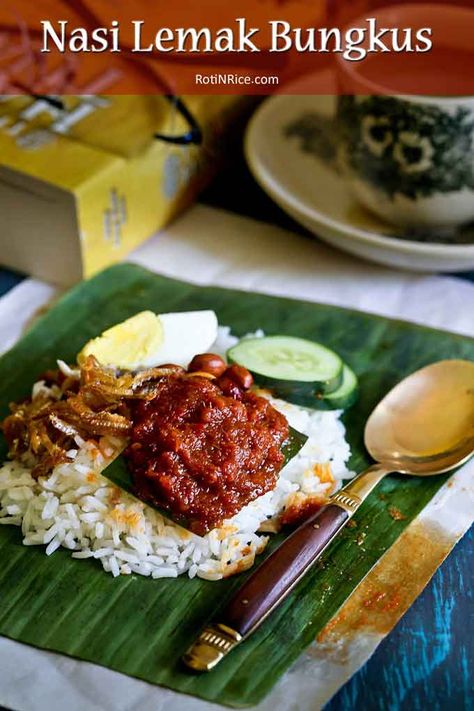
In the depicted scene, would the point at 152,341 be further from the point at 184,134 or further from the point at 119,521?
the point at 184,134

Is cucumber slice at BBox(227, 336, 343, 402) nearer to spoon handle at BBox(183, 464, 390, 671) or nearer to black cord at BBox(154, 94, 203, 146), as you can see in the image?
spoon handle at BBox(183, 464, 390, 671)

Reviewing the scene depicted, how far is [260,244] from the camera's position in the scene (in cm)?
379

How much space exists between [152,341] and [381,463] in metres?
0.73

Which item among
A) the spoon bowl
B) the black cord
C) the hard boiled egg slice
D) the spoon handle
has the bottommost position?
the spoon bowl

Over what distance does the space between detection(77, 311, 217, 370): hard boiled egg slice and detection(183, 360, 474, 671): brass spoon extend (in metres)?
0.55

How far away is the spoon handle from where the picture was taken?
81.7 inches

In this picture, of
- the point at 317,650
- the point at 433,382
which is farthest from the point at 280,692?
the point at 433,382

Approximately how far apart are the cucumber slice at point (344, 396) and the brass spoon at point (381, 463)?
83 mm

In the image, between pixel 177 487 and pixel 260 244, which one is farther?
pixel 260 244

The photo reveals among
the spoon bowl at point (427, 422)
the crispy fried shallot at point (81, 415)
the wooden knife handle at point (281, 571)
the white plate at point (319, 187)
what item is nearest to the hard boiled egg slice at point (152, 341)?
the crispy fried shallot at point (81, 415)

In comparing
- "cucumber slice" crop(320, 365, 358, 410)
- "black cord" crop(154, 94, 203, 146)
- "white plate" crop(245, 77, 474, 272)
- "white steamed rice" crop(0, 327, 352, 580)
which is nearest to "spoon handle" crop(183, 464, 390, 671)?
"white steamed rice" crop(0, 327, 352, 580)

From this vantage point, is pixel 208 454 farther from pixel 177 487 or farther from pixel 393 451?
pixel 393 451

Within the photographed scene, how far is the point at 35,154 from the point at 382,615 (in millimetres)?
2034

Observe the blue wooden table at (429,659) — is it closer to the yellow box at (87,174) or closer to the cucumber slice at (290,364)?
the cucumber slice at (290,364)
